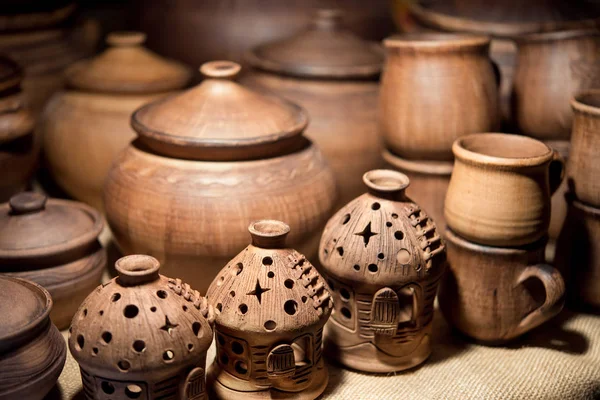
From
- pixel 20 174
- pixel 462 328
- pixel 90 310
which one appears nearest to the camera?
pixel 90 310

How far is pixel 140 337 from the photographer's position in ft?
3.66

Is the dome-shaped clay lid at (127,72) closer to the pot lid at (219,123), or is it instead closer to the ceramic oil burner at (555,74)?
the pot lid at (219,123)

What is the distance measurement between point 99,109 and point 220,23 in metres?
0.46

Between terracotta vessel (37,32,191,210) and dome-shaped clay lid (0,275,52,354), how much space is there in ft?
2.21

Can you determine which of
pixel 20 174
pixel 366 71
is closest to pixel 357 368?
pixel 366 71

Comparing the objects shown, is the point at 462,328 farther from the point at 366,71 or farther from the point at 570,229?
the point at 366,71

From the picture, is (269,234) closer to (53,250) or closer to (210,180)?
(210,180)

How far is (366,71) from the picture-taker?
1.93 meters

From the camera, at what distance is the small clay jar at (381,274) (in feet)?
4.40

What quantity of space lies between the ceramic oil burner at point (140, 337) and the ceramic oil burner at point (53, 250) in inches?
13.0

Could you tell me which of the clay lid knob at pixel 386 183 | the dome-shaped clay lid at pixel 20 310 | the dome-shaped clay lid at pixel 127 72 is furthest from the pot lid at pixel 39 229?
the clay lid knob at pixel 386 183

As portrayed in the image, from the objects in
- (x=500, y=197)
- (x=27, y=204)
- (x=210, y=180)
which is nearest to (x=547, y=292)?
(x=500, y=197)

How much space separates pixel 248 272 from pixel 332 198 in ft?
1.45

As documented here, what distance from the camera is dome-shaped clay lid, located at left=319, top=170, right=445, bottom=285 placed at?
1337 mm
